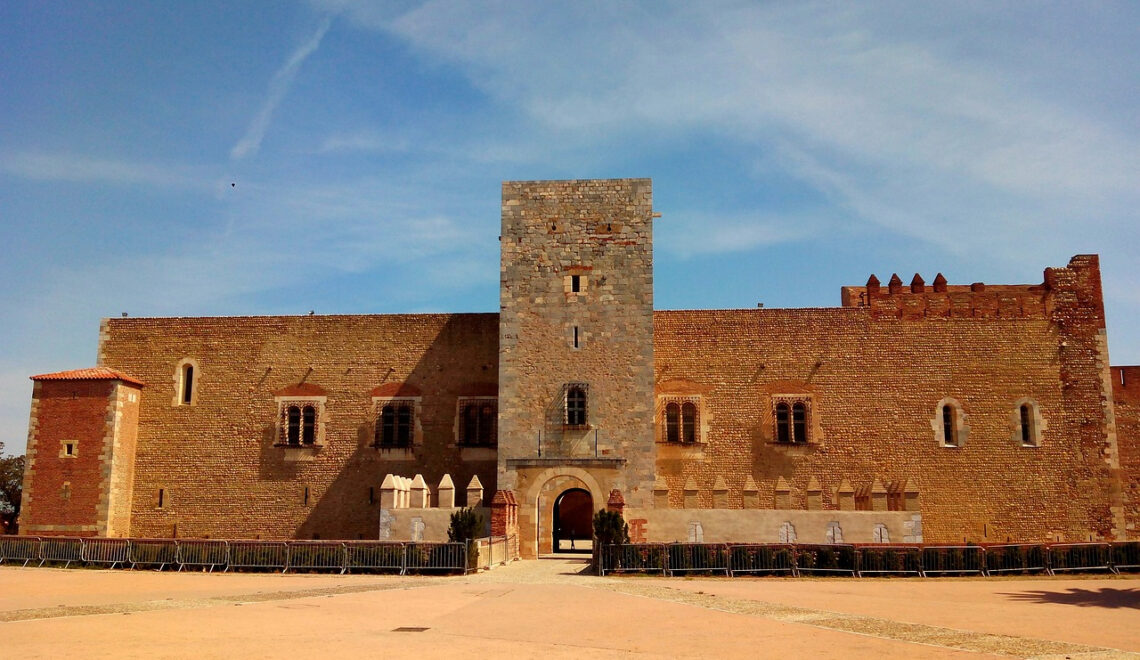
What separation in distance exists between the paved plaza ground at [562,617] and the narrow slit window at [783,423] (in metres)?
8.69

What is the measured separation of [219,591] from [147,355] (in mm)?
16164

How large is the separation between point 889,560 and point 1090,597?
4308 mm

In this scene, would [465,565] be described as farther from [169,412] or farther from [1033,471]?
[1033,471]

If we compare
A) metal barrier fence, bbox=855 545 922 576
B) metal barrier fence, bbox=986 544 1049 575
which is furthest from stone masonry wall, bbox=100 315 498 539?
metal barrier fence, bbox=986 544 1049 575

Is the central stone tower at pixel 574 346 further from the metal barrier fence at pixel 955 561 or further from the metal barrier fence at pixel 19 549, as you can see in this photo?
the metal barrier fence at pixel 19 549

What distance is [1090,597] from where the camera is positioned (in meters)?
16.2

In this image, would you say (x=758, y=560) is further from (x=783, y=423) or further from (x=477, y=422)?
(x=477, y=422)

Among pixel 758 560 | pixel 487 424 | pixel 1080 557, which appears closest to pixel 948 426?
pixel 1080 557

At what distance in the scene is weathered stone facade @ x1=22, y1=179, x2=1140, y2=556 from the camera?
26672 mm

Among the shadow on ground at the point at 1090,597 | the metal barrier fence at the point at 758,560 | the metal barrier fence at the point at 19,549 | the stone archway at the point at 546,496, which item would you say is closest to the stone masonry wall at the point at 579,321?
the stone archway at the point at 546,496

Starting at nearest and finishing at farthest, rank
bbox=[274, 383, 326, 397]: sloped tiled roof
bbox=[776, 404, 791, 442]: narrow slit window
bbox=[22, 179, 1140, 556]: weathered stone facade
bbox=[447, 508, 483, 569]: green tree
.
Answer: bbox=[447, 508, 483, 569]: green tree, bbox=[22, 179, 1140, 556]: weathered stone facade, bbox=[776, 404, 791, 442]: narrow slit window, bbox=[274, 383, 326, 397]: sloped tiled roof

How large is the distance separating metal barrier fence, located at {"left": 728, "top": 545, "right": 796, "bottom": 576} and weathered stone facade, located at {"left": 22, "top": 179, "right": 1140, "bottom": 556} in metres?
5.68

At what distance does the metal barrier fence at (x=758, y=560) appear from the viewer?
2002 centimetres

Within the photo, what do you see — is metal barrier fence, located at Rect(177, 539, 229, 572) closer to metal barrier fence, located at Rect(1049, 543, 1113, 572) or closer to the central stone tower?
the central stone tower
